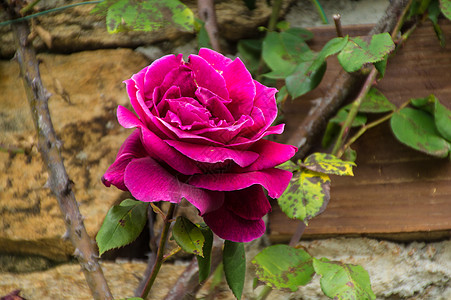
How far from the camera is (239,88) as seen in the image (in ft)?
1.23

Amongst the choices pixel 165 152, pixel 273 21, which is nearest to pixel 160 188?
pixel 165 152

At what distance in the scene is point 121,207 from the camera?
43 centimetres

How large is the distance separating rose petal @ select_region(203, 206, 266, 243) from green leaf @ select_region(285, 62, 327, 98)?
0.31 metres

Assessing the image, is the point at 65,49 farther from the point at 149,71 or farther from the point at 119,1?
the point at 149,71

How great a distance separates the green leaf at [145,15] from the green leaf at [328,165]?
23 centimetres

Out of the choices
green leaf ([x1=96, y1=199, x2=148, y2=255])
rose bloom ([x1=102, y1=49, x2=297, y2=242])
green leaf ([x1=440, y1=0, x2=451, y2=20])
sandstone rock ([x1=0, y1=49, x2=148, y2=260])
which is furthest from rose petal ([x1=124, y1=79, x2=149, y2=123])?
green leaf ([x1=440, y1=0, x2=451, y2=20])

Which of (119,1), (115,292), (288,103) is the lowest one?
(115,292)

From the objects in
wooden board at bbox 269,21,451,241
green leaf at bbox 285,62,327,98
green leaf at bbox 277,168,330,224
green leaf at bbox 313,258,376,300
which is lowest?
wooden board at bbox 269,21,451,241

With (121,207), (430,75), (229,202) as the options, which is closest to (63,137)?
(121,207)

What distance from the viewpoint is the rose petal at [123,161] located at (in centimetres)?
37

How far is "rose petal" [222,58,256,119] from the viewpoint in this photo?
369 millimetres

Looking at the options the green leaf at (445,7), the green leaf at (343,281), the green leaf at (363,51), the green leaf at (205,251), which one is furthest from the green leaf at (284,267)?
the green leaf at (445,7)

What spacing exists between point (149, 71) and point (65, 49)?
434 millimetres

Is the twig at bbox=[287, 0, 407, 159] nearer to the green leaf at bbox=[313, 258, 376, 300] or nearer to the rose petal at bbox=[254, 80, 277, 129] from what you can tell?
the green leaf at bbox=[313, 258, 376, 300]
